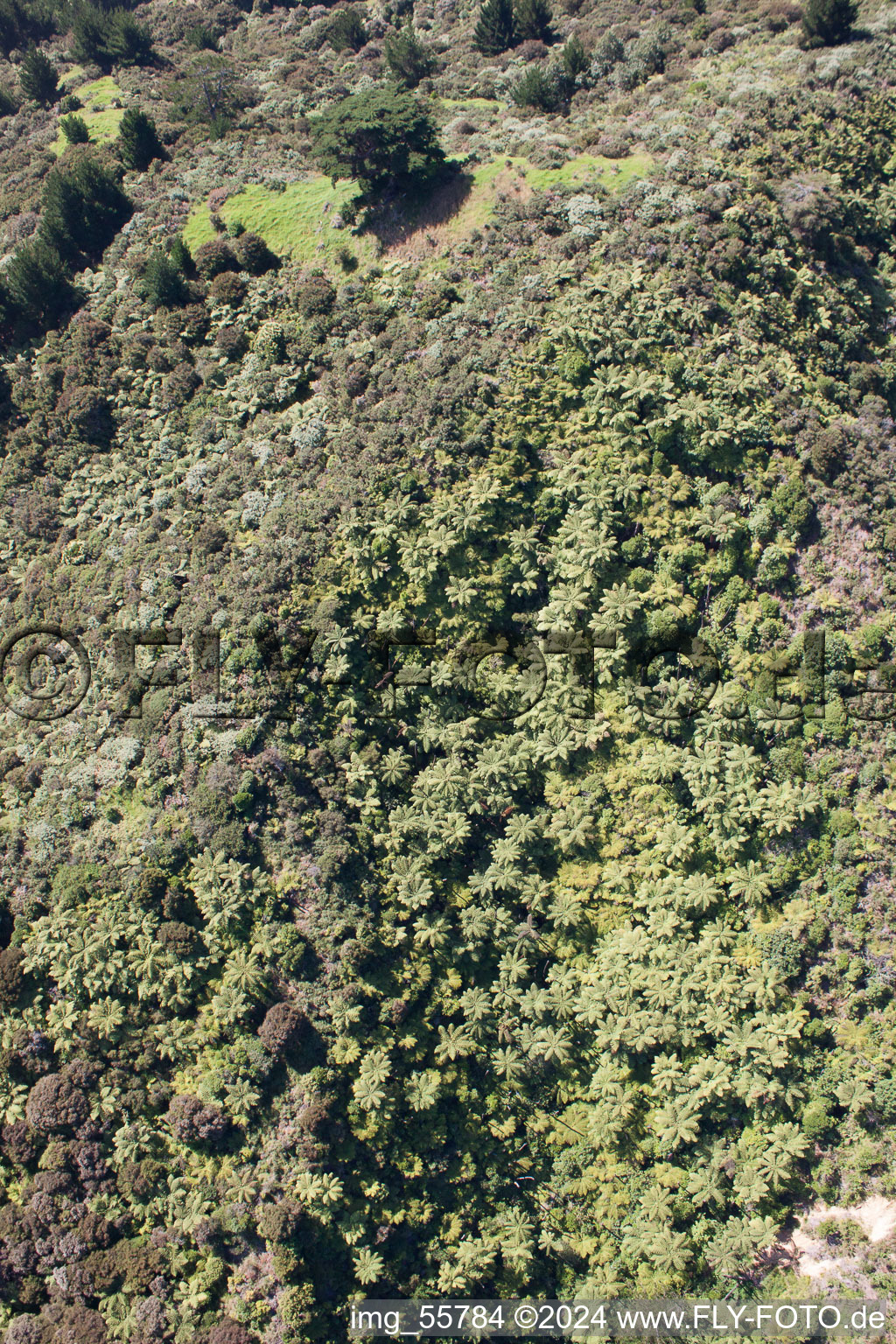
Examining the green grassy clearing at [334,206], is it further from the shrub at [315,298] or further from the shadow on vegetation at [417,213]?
the shrub at [315,298]

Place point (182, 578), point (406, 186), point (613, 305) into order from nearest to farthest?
point (613, 305) → point (182, 578) → point (406, 186)

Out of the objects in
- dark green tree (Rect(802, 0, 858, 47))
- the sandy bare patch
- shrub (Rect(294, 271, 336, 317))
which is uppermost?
shrub (Rect(294, 271, 336, 317))

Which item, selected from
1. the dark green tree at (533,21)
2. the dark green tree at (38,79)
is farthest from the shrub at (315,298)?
the dark green tree at (38,79)

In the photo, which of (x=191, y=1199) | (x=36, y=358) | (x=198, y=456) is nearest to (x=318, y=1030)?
(x=191, y=1199)

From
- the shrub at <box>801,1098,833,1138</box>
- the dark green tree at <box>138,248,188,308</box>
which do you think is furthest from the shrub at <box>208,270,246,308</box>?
the shrub at <box>801,1098,833,1138</box>

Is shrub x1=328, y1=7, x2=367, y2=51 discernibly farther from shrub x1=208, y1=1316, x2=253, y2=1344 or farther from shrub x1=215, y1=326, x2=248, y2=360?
shrub x1=208, y1=1316, x2=253, y2=1344

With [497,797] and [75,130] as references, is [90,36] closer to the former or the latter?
[75,130]

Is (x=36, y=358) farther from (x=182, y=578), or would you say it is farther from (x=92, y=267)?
(x=182, y=578)
